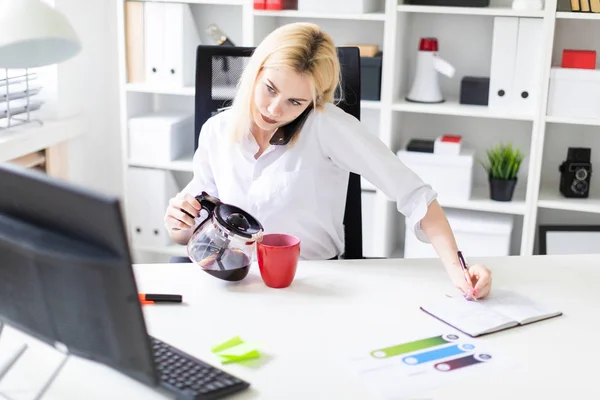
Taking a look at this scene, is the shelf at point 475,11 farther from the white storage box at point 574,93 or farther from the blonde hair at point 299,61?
the blonde hair at point 299,61

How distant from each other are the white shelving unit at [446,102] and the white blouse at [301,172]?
1130 mm

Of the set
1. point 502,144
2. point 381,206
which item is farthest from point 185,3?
point 502,144

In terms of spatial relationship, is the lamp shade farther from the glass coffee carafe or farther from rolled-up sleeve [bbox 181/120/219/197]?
the glass coffee carafe

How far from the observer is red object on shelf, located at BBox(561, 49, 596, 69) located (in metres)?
3.01

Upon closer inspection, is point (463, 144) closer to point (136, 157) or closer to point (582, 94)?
point (582, 94)

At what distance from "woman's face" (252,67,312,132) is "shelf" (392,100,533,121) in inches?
49.1

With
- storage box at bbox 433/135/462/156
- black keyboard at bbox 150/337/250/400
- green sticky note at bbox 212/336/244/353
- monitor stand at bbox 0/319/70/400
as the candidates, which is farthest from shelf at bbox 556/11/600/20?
monitor stand at bbox 0/319/70/400

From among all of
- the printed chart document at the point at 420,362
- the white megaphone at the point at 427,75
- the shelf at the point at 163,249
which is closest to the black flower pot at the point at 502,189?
the white megaphone at the point at 427,75

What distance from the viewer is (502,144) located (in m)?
3.36

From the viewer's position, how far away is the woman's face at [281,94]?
1899 mm

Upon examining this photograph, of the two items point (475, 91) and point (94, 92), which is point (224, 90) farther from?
point (94, 92)

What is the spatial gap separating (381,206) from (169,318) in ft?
6.04

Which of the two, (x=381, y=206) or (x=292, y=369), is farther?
(x=381, y=206)

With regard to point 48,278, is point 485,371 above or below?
below
